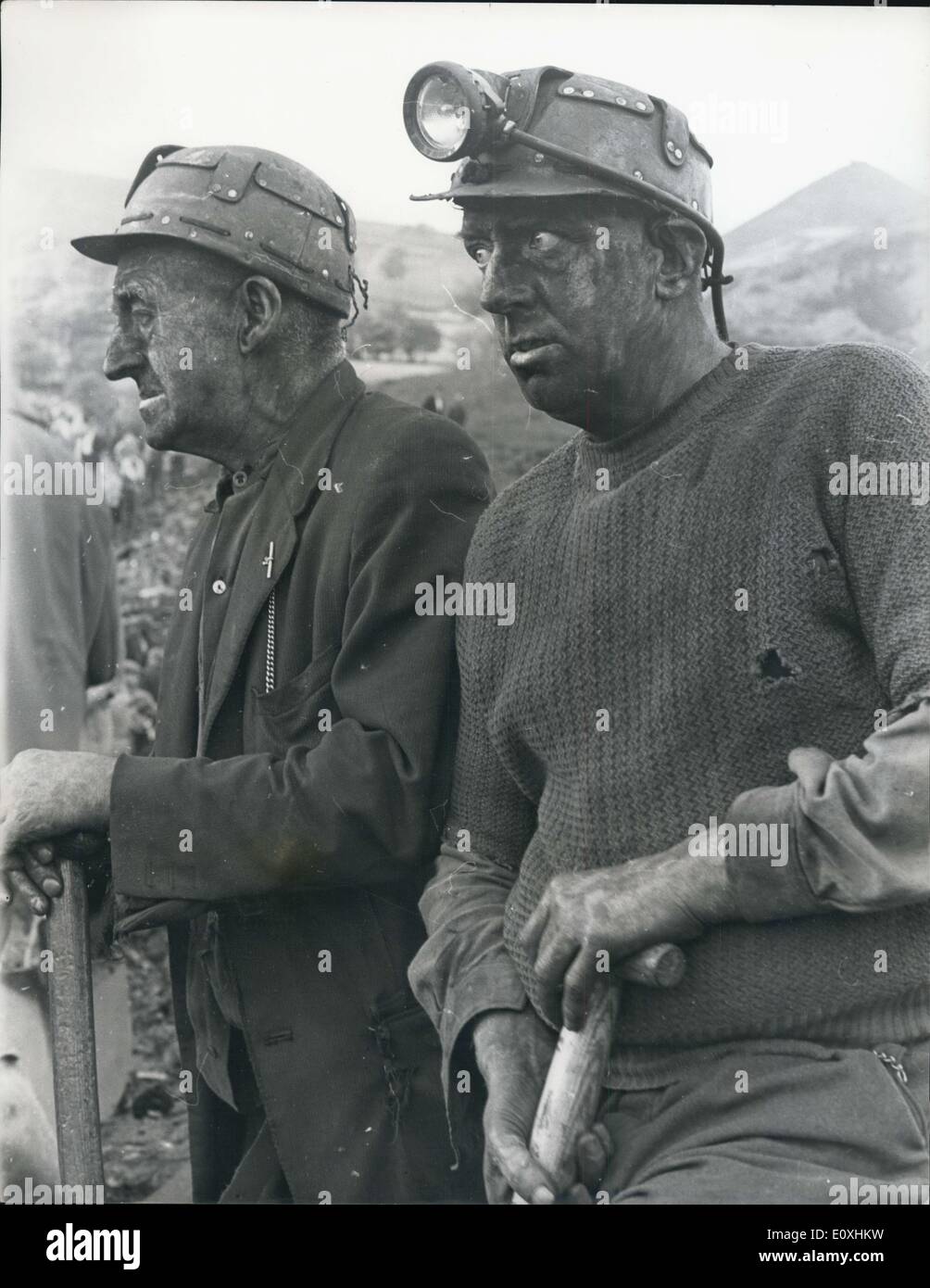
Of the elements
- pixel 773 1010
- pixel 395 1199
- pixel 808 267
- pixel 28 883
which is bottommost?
pixel 395 1199

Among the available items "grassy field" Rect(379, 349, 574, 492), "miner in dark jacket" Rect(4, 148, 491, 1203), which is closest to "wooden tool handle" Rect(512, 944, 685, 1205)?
"miner in dark jacket" Rect(4, 148, 491, 1203)

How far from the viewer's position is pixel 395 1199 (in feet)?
11.1

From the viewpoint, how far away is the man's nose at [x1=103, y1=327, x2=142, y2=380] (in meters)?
3.66

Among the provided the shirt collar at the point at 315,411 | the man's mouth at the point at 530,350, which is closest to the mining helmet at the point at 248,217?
the shirt collar at the point at 315,411

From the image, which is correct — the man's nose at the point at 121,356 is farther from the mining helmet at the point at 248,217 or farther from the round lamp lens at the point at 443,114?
the round lamp lens at the point at 443,114

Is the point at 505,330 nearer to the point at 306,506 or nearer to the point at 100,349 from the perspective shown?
the point at 306,506

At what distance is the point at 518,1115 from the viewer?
303 centimetres

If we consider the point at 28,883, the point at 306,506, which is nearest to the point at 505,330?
the point at 306,506

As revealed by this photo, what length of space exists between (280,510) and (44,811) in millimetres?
709

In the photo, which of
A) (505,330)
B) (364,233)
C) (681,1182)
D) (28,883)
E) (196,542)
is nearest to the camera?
(681,1182)

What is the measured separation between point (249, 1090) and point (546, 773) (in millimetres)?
894

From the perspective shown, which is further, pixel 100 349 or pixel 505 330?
pixel 100 349

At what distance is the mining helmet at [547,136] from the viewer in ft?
10.4

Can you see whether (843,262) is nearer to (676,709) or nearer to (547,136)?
(547,136)
